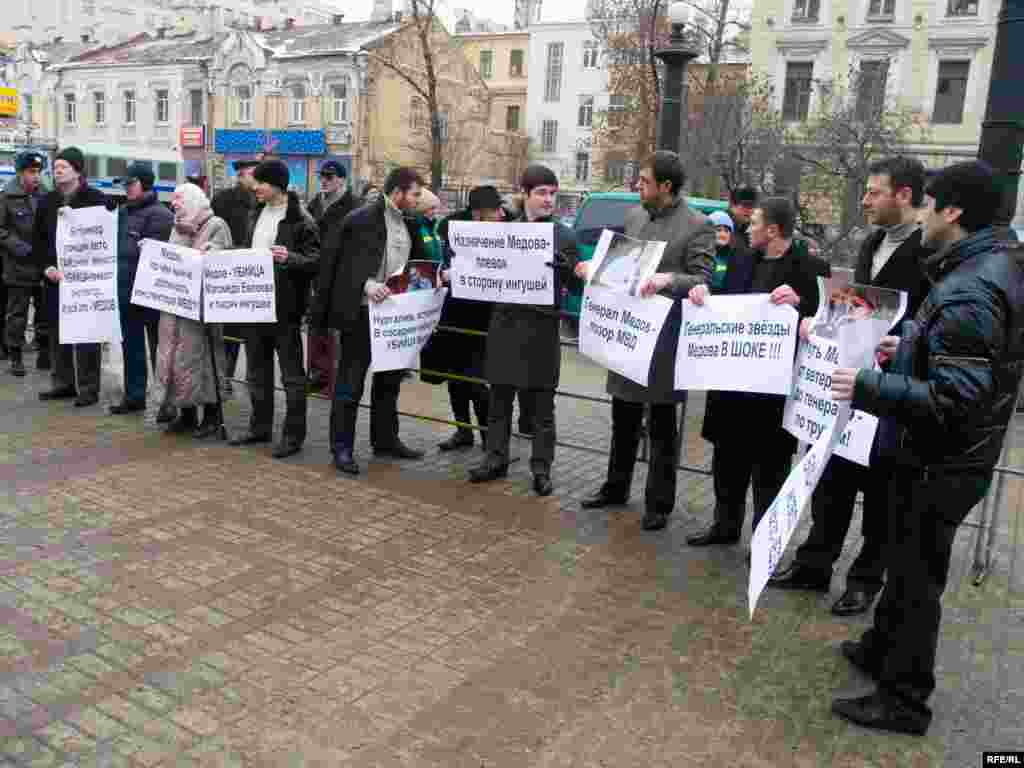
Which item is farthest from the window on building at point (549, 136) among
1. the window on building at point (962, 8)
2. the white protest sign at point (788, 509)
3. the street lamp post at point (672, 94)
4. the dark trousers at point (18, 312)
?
the white protest sign at point (788, 509)

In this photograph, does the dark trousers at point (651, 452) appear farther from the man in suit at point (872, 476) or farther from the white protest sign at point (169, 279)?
the white protest sign at point (169, 279)

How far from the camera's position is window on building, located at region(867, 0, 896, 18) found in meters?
40.8

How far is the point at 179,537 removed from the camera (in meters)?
4.97

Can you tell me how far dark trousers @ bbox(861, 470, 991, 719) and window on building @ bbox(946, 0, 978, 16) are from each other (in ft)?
141

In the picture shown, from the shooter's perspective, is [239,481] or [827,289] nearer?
[827,289]

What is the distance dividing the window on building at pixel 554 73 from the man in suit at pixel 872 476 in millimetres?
57159

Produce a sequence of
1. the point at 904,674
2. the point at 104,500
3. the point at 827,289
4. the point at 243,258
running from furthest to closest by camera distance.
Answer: the point at 243,258 → the point at 104,500 → the point at 827,289 → the point at 904,674

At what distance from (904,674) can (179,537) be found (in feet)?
12.0

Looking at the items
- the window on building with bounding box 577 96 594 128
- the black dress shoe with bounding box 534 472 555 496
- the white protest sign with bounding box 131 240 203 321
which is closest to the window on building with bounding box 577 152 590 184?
the window on building with bounding box 577 96 594 128

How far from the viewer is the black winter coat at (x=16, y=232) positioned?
29.1 ft

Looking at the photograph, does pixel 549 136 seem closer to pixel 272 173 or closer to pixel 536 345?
pixel 272 173

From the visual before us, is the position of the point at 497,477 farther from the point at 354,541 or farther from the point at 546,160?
the point at 546,160

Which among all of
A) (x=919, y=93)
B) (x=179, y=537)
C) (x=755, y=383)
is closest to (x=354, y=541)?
(x=179, y=537)

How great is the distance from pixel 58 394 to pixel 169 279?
2.09 meters
